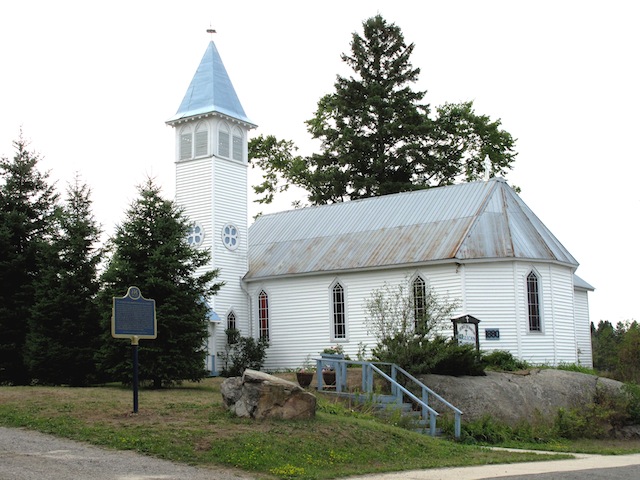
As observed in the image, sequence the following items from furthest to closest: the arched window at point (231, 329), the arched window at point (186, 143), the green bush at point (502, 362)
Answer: the arched window at point (186, 143) → the arched window at point (231, 329) → the green bush at point (502, 362)

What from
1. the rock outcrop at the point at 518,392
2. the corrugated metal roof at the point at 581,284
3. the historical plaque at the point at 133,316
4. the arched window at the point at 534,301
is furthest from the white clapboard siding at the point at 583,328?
the historical plaque at the point at 133,316

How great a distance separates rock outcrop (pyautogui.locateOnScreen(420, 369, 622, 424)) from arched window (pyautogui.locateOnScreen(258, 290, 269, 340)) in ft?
44.3

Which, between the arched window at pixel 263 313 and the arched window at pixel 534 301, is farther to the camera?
the arched window at pixel 263 313

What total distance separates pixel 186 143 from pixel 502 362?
17.5 metres

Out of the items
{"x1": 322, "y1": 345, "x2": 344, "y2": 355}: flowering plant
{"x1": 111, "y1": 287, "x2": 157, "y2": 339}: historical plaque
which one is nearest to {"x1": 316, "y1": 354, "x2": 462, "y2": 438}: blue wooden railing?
{"x1": 111, "y1": 287, "x2": 157, "y2": 339}: historical plaque

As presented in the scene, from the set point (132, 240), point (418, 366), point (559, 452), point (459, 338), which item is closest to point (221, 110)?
point (132, 240)

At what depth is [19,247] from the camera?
28.2m

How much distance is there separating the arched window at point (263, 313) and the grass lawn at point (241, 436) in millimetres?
16057

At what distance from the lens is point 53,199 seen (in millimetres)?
28766

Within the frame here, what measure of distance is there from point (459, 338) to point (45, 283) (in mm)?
13525

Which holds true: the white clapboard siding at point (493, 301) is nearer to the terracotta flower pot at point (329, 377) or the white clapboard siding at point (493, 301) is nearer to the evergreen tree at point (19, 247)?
the terracotta flower pot at point (329, 377)

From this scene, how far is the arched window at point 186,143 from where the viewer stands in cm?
3709

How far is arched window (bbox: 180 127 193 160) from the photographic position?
122ft

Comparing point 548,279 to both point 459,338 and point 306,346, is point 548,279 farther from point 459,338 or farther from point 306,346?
point 306,346
